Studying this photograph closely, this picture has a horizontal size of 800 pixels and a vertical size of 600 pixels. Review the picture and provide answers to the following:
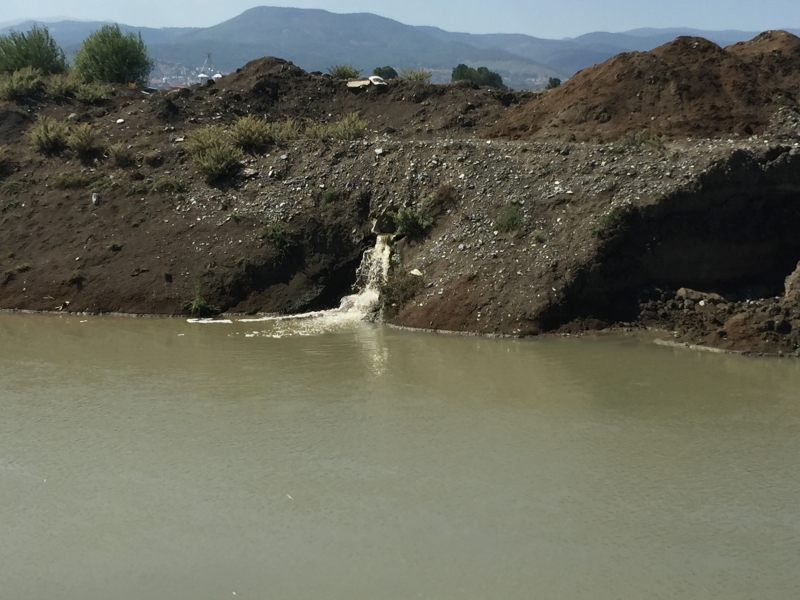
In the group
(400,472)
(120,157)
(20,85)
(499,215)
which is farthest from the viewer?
(20,85)

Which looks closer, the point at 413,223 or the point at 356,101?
the point at 413,223

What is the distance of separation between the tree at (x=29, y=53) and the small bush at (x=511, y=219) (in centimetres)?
1917

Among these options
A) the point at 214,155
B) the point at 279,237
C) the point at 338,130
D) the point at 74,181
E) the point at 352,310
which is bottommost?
the point at 352,310

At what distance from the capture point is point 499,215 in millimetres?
17812

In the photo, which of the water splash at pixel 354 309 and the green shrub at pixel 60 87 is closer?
the water splash at pixel 354 309

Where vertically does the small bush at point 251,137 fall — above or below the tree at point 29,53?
below

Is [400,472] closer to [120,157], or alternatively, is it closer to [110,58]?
[120,157]

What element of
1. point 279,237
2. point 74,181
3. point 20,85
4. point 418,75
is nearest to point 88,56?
point 20,85

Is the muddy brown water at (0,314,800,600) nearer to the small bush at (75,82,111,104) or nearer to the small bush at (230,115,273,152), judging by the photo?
the small bush at (230,115,273,152)

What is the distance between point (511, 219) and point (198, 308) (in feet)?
21.3

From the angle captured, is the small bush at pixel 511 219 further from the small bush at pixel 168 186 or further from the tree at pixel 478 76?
the tree at pixel 478 76

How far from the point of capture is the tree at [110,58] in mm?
30922

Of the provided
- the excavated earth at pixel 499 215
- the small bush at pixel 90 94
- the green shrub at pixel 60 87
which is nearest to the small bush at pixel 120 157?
the excavated earth at pixel 499 215

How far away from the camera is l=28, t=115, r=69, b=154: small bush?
2364 centimetres
